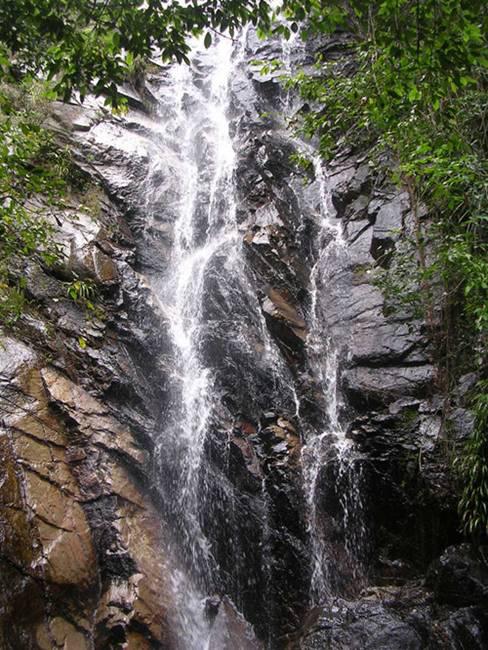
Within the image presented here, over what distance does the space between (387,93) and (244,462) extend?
578 centimetres

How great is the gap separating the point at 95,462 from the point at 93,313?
275cm

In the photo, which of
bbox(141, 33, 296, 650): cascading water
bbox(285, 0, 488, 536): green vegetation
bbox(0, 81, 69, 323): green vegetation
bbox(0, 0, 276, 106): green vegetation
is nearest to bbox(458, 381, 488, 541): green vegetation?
bbox(285, 0, 488, 536): green vegetation

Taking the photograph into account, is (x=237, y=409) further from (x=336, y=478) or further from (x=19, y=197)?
(x=19, y=197)

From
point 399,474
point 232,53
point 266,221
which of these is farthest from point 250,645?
point 232,53

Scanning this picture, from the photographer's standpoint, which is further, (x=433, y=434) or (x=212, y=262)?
(x=212, y=262)

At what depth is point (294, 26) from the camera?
3975 millimetres

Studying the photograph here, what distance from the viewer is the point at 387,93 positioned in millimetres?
4543

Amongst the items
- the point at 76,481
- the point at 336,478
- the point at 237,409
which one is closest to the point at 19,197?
the point at 76,481

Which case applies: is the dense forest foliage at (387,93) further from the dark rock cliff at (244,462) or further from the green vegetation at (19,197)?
the dark rock cliff at (244,462)

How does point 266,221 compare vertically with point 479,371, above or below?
above

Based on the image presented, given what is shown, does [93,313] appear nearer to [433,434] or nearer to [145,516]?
[145,516]

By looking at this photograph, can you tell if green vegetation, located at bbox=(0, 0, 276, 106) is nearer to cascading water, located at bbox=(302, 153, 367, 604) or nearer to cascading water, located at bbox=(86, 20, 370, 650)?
cascading water, located at bbox=(86, 20, 370, 650)

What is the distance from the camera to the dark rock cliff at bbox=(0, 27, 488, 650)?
6176 millimetres

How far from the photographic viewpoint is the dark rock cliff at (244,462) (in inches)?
243
